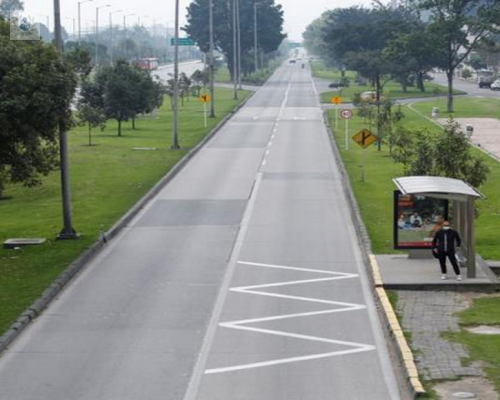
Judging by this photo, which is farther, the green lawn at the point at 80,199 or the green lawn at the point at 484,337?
the green lawn at the point at 80,199

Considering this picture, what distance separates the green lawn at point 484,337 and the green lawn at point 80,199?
7793mm

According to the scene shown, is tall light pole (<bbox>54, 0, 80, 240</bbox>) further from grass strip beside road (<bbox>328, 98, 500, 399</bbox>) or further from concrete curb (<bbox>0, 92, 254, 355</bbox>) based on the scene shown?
grass strip beside road (<bbox>328, 98, 500, 399</bbox>)

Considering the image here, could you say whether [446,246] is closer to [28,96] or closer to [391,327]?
[391,327]

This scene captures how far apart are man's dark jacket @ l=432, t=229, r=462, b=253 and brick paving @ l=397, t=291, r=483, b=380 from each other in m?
1.05

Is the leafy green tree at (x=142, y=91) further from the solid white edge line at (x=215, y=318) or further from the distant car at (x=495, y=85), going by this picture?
the distant car at (x=495, y=85)

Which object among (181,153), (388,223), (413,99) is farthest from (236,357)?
(413,99)

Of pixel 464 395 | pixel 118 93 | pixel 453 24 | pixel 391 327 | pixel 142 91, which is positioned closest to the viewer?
pixel 464 395

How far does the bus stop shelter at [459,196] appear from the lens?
908 inches

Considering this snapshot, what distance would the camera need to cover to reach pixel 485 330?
1897 cm

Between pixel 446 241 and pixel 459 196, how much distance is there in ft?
4.38

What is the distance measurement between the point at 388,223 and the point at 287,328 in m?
12.0

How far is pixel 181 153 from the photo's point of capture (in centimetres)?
5241

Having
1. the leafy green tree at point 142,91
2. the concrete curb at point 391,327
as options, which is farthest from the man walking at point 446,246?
the leafy green tree at point 142,91

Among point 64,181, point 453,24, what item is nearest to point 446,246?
point 64,181
